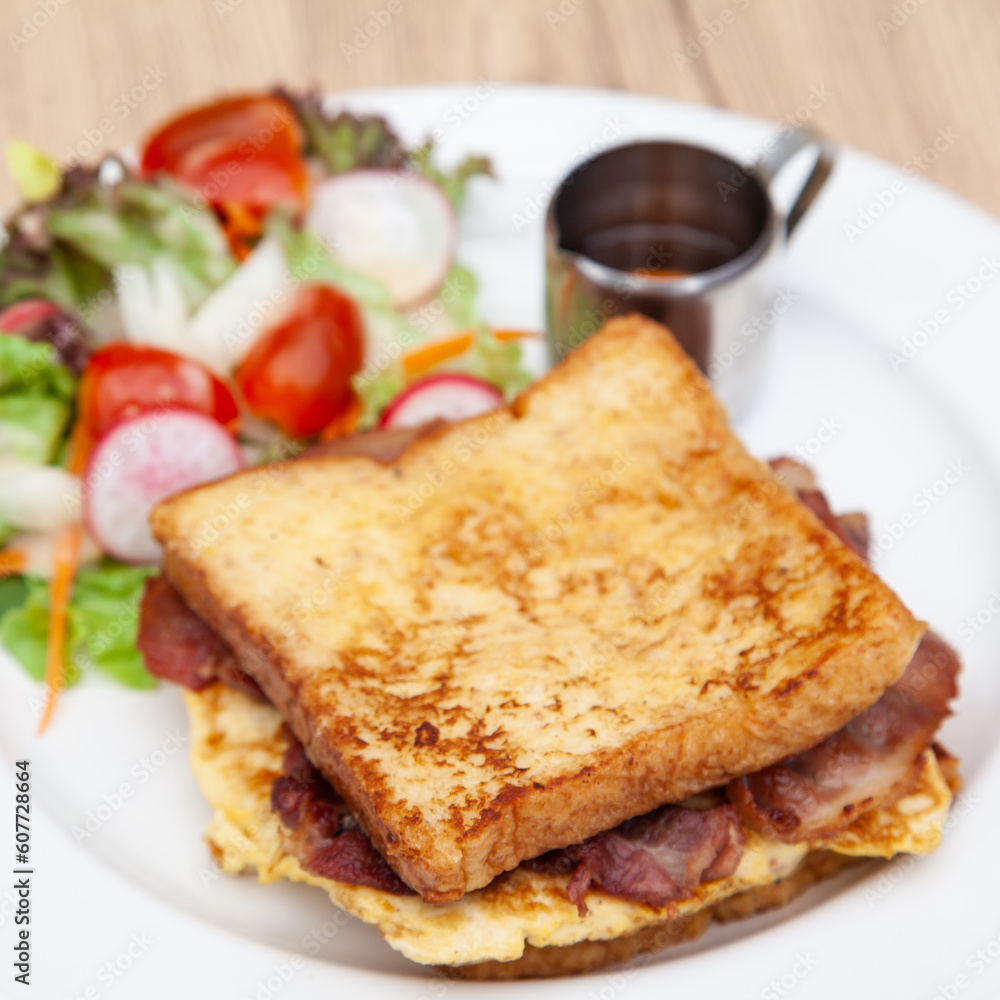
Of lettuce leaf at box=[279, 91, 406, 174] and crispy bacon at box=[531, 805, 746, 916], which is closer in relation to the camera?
crispy bacon at box=[531, 805, 746, 916]

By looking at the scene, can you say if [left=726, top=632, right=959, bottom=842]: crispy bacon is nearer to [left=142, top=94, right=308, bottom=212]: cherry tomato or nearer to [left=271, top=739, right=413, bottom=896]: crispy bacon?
[left=271, top=739, right=413, bottom=896]: crispy bacon

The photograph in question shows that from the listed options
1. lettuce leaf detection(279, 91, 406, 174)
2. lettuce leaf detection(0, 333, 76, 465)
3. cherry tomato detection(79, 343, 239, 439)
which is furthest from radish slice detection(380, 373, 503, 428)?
lettuce leaf detection(0, 333, 76, 465)

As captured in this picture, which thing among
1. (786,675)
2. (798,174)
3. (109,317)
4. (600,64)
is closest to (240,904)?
(786,675)

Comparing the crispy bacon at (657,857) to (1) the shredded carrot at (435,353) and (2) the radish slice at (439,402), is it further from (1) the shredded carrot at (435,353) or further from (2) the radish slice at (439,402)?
(1) the shredded carrot at (435,353)

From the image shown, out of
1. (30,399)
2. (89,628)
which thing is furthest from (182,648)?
(30,399)

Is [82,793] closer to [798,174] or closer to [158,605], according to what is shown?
[158,605]

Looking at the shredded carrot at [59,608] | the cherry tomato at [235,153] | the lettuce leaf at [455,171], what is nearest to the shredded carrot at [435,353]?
the lettuce leaf at [455,171]

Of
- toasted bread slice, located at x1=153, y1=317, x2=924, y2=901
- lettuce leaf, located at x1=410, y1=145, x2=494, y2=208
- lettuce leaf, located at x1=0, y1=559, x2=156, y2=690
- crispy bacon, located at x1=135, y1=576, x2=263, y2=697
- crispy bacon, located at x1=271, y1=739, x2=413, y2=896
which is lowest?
lettuce leaf, located at x1=0, y1=559, x2=156, y2=690

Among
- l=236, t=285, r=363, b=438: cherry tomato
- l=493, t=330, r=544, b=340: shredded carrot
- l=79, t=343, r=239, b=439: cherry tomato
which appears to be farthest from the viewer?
l=493, t=330, r=544, b=340: shredded carrot
